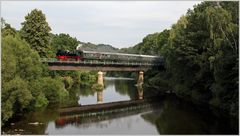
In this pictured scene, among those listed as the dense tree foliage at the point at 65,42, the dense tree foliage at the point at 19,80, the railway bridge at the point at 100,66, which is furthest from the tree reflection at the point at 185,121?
the dense tree foliage at the point at 65,42

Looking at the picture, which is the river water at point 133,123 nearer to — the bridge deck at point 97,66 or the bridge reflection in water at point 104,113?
the bridge reflection in water at point 104,113

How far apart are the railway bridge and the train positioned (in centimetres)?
Answer: 216

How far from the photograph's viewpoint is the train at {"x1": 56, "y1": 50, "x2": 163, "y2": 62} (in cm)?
7706

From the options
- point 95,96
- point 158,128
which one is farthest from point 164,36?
point 158,128

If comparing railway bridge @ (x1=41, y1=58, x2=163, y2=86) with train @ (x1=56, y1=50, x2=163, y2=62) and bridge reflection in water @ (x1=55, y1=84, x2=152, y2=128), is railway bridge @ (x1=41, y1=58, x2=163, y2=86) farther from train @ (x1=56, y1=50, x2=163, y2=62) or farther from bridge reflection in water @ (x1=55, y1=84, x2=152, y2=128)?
bridge reflection in water @ (x1=55, y1=84, x2=152, y2=128)

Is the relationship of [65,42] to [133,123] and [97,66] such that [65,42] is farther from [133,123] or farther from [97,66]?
[133,123]

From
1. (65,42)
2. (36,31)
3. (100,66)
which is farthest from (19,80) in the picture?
(65,42)

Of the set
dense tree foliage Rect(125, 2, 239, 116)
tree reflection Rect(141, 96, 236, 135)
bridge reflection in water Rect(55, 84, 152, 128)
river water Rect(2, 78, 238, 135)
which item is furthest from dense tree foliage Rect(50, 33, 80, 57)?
tree reflection Rect(141, 96, 236, 135)

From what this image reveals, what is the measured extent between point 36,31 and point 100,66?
15.7 meters

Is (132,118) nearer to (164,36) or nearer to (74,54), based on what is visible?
(74,54)

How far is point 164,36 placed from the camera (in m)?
107

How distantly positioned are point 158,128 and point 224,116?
8.03 metres

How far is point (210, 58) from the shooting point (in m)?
47.1

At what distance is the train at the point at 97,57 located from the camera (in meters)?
77.1
